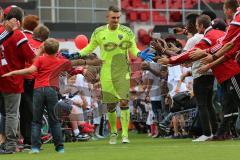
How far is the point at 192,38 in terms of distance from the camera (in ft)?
52.1

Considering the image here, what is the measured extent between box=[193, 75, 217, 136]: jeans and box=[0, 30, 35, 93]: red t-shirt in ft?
11.5

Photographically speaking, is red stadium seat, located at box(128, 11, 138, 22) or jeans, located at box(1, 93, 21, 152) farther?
red stadium seat, located at box(128, 11, 138, 22)

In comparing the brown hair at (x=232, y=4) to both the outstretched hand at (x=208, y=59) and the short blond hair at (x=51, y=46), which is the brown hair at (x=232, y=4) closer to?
the outstretched hand at (x=208, y=59)

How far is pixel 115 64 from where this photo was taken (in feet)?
51.2

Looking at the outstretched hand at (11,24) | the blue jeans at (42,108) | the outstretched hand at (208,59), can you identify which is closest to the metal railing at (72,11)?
the outstretched hand at (11,24)

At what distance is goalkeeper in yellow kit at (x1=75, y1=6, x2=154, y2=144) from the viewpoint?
15.6 meters

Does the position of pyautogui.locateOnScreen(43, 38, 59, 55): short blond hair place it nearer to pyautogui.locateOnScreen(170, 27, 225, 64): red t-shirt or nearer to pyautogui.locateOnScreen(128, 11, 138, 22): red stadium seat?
pyautogui.locateOnScreen(170, 27, 225, 64): red t-shirt

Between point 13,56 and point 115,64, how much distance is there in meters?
2.62

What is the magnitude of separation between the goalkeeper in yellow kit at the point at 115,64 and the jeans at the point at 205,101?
1.22 m

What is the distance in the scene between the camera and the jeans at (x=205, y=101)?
50.7ft

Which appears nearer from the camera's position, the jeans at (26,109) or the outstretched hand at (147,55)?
the jeans at (26,109)

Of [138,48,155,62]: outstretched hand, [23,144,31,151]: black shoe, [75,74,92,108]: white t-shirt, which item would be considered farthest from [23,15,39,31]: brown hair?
[75,74,92,108]: white t-shirt

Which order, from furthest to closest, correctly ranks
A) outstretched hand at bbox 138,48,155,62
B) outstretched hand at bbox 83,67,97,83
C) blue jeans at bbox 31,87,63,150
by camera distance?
outstretched hand at bbox 83,67,97,83, outstretched hand at bbox 138,48,155,62, blue jeans at bbox 31,87,63,150

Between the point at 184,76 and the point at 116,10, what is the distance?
9.64ft
